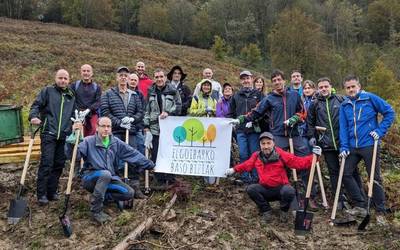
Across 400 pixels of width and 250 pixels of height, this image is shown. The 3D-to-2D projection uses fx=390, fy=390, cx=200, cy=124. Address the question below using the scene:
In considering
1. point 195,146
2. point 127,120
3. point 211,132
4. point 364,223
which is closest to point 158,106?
point 127,120

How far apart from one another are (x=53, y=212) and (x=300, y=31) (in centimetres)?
3409

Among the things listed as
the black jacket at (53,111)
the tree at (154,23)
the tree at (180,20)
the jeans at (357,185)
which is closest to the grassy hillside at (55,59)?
the black jacket at (53,111)

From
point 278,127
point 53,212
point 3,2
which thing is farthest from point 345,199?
point 3,2

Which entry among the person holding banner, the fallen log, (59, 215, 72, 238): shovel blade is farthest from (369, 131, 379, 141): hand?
(59, 215, 72, 238): shovel blade

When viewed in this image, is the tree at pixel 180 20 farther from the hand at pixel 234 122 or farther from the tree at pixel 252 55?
the hand at pixel 234 122

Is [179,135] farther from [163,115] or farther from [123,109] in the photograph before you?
[123,109]

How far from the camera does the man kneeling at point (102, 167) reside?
6383 mm

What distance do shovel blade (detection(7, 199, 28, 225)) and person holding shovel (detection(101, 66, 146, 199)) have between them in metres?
1.94

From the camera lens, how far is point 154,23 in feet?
189

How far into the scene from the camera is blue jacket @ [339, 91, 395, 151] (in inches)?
263

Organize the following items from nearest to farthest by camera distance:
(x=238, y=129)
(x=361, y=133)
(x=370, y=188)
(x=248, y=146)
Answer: (x=370, y=188)
(x=361, y=133)
(x=248, y=146)
(x=238, y=129)

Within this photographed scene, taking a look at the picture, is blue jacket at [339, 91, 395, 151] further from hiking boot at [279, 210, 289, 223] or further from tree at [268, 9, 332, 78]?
tree at [268, 9, 332, 78]

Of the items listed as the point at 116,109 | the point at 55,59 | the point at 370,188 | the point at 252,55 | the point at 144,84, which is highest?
the point at 252,55

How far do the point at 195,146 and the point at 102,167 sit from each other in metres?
2.45
